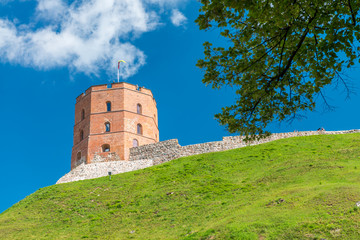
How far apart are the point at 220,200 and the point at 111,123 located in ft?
76.5

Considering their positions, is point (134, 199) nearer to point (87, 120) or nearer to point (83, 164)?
point (83, 164)

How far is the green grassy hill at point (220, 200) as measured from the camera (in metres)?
15.5

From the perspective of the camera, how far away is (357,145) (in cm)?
2911

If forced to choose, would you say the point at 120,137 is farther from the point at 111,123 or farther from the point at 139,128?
the point at 139,128

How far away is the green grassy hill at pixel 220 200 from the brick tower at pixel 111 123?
9.14m

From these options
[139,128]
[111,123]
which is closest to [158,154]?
[139,128]

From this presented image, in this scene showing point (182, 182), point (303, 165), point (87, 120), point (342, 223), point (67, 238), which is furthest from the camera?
point (87, 120)

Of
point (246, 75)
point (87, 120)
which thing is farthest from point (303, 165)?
point (87, 120)

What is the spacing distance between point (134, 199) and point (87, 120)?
19931mm

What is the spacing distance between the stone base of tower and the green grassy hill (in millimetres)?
3950

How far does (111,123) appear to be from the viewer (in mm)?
43062

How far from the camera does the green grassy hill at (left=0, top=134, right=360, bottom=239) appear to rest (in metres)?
15.5

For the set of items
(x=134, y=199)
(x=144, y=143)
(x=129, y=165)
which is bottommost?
(x=134, y=199)

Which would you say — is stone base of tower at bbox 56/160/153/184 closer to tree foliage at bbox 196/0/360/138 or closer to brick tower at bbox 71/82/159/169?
brick tower at bbox 71/82/159/169
